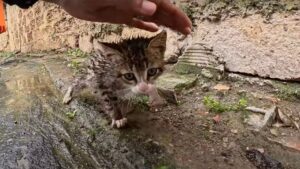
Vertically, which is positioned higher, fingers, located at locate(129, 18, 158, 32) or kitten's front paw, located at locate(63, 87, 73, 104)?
fingers, located at locate(129, 18, 158, 32)

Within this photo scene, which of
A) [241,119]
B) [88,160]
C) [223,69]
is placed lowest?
[88,160]

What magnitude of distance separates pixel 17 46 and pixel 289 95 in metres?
4.27

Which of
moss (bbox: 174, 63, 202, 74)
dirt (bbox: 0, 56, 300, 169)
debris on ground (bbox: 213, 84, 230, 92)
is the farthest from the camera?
moss (bbox: 174, 63, 202, 74)

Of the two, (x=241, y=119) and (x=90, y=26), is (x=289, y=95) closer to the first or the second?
(x=241, y=119)

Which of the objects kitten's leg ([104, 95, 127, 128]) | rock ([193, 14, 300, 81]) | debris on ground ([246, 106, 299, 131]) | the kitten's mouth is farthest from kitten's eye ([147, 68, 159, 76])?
rock ([193, 14, 300, 81])

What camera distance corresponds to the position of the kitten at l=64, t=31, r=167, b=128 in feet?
8.66

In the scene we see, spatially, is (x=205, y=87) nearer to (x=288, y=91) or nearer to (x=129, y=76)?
(x=288, y=91)

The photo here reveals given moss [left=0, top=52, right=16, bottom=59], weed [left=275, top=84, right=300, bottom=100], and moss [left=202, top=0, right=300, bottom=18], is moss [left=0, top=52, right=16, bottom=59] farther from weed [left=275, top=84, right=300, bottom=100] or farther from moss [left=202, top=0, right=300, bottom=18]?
weed [left=275, top=84, right=300, bottom=100]

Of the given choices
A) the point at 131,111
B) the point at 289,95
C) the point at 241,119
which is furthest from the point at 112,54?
the point at 289,95

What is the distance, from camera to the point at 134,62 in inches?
104

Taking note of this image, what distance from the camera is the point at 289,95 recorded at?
9.41 ft

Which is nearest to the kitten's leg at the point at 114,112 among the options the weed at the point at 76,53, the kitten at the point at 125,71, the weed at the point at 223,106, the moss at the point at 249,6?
the kitten at the point at 125,71

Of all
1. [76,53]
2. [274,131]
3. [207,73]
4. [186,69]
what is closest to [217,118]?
[274,131]

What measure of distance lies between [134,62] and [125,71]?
0.29ft
